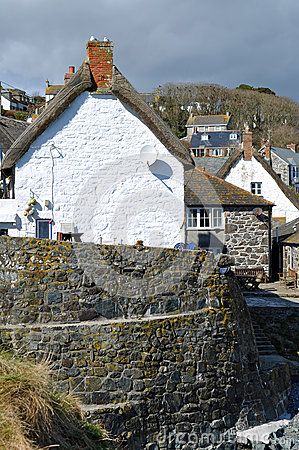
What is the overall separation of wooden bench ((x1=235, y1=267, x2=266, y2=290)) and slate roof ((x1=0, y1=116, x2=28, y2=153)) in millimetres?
9105

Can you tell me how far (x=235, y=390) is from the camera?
12.2 meters

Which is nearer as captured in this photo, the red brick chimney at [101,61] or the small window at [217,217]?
the red brick chimney at [101,61]

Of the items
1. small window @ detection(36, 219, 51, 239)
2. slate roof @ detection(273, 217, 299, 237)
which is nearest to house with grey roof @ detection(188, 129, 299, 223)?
slate roof @ detection(273, 217, 299, 237)

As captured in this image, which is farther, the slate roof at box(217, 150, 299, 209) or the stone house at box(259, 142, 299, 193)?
the stone house at box(259, 142, 299, 193)

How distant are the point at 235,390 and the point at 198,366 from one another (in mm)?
1088

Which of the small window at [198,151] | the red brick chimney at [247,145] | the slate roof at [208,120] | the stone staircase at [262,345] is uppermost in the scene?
the slate roof at [208,120]

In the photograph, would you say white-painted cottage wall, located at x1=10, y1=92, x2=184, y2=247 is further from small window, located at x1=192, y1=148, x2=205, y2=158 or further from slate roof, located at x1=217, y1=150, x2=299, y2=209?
small window, located at x1=192, y1=148, x2=205, y2=158

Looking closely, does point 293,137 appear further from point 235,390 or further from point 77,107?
point 235,390

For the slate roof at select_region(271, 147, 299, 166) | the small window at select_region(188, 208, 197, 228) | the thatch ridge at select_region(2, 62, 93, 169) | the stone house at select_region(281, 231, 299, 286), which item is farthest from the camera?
the slate roof at select_region(271, 147, 299, 166)

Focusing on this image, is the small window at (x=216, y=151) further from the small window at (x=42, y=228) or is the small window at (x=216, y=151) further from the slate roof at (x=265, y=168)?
the small window at (x=42, y=228)

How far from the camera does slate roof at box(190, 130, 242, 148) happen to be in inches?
2522

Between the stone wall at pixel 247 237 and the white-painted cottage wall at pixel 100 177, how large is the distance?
28.6 feet

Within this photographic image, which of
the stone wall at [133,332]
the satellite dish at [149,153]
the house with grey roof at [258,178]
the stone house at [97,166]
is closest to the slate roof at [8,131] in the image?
the stone house at [97,166]

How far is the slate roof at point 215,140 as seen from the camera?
64.1 m
